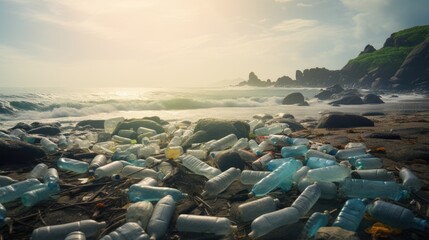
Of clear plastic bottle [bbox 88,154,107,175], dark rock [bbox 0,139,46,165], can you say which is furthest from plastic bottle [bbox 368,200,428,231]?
dark rock [bbox 0,139,46,165]

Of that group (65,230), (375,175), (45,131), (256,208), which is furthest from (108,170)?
(45,131)

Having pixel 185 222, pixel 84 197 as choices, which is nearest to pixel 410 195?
pixel 185 222

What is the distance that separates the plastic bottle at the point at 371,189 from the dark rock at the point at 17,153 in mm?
4900

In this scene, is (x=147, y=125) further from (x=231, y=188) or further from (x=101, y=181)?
(x=231, y=188)

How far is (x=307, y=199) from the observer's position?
2.75 m

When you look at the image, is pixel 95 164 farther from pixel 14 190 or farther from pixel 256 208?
pixel 256 208

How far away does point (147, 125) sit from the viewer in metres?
8.48

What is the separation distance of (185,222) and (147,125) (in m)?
6.22

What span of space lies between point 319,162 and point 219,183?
1.43m

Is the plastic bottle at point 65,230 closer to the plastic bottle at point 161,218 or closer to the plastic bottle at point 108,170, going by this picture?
the plastic bottle at point 161,218

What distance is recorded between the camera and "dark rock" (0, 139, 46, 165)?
4801 mm

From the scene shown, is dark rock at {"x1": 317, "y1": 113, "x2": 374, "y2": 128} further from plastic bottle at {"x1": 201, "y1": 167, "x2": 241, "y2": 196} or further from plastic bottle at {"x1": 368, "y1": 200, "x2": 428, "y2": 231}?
plastic bottle at {"x1": 368, "y1": 200, "x2": 428, "y2": 231}

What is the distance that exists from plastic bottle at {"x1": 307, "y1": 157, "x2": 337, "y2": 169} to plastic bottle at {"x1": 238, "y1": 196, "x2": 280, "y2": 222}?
1242mm

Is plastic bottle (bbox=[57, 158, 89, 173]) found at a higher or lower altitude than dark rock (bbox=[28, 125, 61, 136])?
higher
